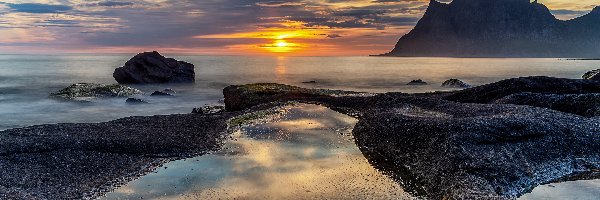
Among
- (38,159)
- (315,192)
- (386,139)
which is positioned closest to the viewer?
(315,192)

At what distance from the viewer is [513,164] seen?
1792cm

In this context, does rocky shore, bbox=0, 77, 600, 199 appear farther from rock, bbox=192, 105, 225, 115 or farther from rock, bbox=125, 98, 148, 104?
rock, bbox=125, 98, 148, 104

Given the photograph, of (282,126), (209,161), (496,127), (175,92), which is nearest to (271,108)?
(282,126)

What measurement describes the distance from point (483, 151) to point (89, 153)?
57.5ft

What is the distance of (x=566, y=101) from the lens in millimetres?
31328

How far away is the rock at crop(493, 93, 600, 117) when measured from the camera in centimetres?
2934

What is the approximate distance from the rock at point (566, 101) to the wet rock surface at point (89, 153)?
2186cm

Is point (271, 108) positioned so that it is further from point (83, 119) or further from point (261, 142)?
point (83, 119)

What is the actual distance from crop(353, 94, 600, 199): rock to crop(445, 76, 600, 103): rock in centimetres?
1265

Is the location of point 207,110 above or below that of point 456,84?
above

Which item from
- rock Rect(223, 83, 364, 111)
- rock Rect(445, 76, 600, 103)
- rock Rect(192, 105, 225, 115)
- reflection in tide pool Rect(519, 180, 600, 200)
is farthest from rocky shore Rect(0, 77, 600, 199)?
rock Rect(192, 105, 225, 115)

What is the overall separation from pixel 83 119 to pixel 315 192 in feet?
113

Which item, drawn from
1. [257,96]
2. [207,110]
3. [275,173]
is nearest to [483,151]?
[275,173]

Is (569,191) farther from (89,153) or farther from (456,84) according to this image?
(456,84)
